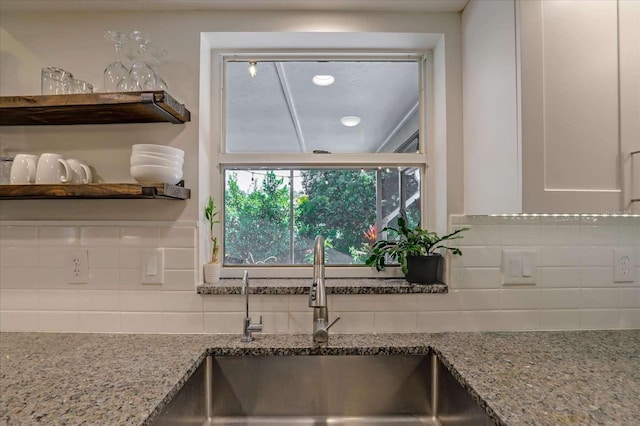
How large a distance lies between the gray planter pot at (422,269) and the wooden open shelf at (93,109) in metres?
1.03

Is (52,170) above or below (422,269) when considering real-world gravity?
above

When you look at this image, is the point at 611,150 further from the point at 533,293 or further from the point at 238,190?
the point at 238,190

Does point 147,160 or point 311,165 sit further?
point 311,165

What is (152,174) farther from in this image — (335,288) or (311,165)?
(335,288)

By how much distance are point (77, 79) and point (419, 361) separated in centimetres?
165

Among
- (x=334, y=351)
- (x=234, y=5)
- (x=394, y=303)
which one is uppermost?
(x=234, y=5)

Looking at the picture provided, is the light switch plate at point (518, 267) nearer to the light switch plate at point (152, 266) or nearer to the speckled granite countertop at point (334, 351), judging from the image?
the speckled granite countertop at point (334, 351)

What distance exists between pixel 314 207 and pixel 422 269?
0.52m

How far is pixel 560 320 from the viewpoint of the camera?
4.54 ft

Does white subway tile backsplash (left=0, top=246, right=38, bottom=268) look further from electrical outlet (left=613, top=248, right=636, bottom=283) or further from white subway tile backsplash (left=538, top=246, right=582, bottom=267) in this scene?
electrical outlet (left=613, top=248, right=636, bottom=283)

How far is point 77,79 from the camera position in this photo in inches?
54.3

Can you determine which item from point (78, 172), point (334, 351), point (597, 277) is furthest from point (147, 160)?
point (597, 277)

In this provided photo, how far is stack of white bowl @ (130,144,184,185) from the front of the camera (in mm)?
1190

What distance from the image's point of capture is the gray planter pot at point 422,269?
4.52ft
